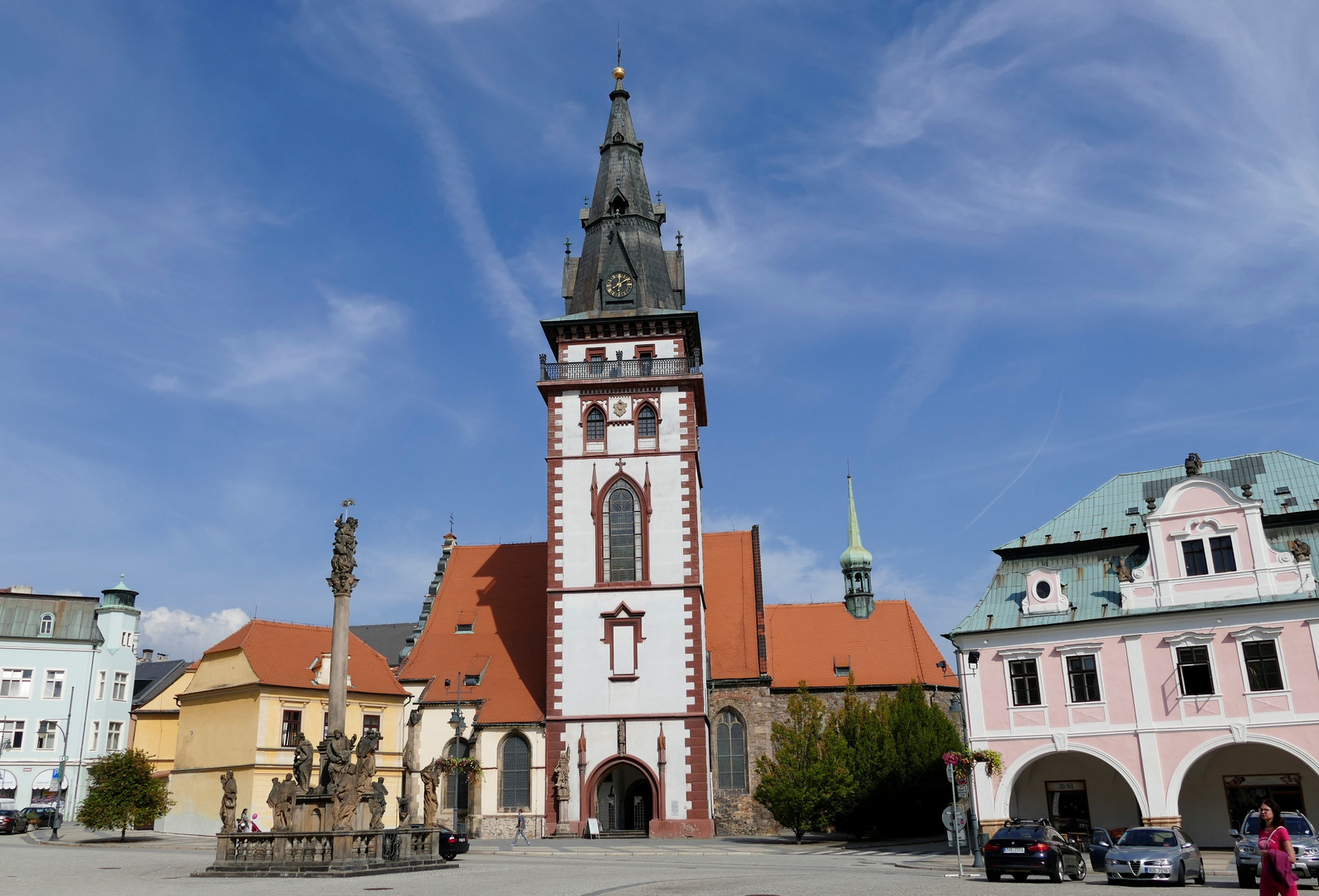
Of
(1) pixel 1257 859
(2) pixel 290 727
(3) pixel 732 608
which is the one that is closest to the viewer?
(1) pixel 1257 859

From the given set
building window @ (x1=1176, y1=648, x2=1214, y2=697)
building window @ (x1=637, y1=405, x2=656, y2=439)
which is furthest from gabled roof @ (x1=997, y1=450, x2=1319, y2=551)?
building window @ (x1=637, y1=405, x2=656, y2=439)

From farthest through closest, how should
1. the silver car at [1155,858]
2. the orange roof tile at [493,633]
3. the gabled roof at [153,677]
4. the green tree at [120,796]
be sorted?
the gabled roof at [153,677], the orange roof tile at [493,633], the green tree at [120,796], the silver car at [1155,858]

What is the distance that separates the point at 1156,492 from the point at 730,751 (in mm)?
21172

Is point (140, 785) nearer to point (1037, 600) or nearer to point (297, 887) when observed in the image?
point (297, 887)

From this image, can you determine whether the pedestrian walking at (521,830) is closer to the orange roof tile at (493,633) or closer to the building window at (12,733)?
the orange roof tile at (493,633)

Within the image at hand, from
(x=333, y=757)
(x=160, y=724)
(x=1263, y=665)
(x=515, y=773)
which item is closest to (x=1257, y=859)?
(x=1263, y=665)

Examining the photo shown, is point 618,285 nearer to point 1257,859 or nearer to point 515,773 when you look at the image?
point 515,773

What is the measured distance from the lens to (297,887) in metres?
19.5

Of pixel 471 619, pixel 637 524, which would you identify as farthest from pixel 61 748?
pixel 637 524

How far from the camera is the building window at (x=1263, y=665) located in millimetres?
29531

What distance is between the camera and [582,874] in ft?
75.0

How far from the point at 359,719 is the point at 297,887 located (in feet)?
89.2

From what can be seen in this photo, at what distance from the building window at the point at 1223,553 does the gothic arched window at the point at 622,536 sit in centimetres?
2078

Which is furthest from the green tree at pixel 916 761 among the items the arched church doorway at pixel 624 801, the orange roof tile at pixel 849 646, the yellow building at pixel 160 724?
the yellow building at pixel 160 724
